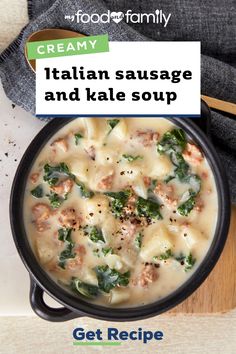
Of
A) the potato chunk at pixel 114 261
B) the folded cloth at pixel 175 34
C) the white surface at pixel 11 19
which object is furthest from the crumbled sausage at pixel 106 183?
the white surface at pixel 11 19

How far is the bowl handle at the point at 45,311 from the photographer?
2.96 ft

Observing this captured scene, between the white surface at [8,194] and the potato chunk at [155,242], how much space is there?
0.27 metres

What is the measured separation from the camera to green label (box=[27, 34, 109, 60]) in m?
0.99

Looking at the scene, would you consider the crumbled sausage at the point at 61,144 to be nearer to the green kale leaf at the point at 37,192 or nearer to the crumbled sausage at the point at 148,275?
the green kale leaf at the point at 37,192

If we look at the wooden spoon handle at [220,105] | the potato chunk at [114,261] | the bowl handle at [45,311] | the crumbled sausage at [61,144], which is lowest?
the bowl handle at [45,311]

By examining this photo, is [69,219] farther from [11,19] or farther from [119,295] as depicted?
[11,19]

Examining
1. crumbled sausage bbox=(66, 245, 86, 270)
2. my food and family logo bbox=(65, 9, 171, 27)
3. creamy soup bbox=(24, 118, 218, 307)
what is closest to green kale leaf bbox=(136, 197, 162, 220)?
creamy soup bbox=(24, 118, 218, 307)

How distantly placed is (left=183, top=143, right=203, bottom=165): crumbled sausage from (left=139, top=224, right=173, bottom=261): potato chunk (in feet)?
0.35

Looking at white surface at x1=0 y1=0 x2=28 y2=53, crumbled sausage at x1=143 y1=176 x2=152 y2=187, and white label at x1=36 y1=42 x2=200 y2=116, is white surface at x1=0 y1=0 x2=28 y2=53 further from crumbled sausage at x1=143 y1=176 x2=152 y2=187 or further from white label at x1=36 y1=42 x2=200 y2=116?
crumbled sausage at x1=143 y1=176 x2=152 y2=187

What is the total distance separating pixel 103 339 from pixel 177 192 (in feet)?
1.36

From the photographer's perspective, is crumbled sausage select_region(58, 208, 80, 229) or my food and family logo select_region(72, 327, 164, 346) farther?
my food and family logo select_region(72, 327, 164, 346)

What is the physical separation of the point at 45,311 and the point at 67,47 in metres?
0.43

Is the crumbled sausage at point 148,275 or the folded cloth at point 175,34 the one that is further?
the folded cloth at point 175,34

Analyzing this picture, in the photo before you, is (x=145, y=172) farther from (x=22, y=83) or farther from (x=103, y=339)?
(x=103, y=339)
